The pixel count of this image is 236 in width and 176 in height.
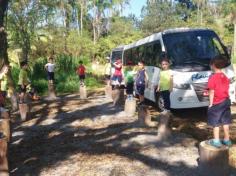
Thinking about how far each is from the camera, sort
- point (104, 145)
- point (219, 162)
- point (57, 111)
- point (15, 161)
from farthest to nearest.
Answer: point (57, 111) < point (104, 145) < point (15, 161) < point (219, 162)

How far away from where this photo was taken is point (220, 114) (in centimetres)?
666

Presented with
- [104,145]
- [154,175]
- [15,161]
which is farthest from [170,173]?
[15,161]

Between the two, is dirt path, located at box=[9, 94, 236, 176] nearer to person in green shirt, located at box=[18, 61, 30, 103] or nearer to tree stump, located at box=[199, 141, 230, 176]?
tree stump, located at box=[199, 141, 230, 176]

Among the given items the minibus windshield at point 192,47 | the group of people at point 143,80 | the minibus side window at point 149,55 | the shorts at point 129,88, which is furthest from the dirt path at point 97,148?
the minibus side window at point 149,55

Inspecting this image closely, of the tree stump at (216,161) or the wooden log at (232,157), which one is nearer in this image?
the tree stump at (216,161)

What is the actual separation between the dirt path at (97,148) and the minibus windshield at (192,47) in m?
1.85

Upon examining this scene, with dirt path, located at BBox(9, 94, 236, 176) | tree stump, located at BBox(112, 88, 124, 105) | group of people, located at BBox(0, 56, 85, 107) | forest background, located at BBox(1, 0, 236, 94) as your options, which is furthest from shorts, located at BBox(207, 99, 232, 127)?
forest background, located at BBox(1, 0, 236, 94)

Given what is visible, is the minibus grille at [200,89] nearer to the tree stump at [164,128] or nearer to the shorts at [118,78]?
the tree stump at [164,128]

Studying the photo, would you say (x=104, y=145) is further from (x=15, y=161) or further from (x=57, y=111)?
(x=57, y=111)

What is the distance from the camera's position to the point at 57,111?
1414 centimetres

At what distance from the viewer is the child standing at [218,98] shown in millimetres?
6512

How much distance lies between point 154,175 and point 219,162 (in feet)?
3.55

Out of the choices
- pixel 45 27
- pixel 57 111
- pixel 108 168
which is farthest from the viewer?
pixel 45 27

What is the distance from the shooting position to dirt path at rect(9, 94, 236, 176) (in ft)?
23.4
